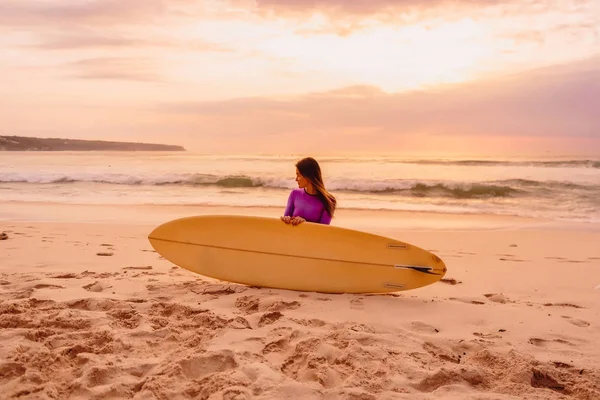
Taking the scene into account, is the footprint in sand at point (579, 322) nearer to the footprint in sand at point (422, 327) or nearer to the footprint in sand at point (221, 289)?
the footprint in sand at point (422, 327)

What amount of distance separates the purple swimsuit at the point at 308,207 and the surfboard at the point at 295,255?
0.56 feet

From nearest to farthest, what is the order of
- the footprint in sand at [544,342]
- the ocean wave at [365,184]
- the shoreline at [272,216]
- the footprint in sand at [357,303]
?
the footprint in sand at [544,342], the footprint in sand at [357,303], the shoreline at [272,216], the ocean wave at [365,184]

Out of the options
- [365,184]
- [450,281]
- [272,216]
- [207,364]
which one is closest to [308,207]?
[450,281]

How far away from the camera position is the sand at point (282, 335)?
2180 mm

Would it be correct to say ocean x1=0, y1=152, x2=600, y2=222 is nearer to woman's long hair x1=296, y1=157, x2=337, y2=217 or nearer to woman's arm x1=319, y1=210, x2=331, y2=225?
woman's arm x1=319, y1=210, x2=331, y2=225

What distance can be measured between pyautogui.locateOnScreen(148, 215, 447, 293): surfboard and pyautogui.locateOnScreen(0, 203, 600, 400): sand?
0.13 m

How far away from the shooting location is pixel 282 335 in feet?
8.96

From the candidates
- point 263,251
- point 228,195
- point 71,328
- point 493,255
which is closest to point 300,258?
point 263,251

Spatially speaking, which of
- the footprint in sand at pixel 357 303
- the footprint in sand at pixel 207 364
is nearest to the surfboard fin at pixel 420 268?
the footprint in sand at pixel 357 303

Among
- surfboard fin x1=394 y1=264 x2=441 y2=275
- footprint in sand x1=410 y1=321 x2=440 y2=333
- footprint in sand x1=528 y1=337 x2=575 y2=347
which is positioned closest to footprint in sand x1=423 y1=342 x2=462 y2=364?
footprint in sand x1=410 y1=321 x2=440 y2=333

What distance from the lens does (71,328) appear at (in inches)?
108

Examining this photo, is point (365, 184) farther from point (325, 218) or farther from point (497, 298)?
point (497, 298)

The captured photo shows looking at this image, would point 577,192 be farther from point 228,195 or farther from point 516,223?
point 228,195

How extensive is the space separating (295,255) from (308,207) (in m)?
0.42
